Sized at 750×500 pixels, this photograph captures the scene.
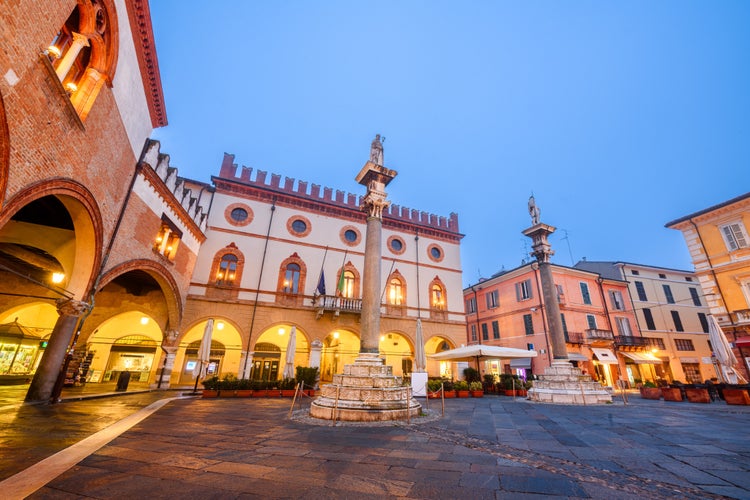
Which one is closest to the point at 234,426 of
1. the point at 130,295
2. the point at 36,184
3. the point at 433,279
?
the point at 36,184

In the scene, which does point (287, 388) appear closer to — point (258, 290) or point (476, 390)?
point (258, 290)

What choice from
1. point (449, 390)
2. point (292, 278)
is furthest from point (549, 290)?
point (292, 278)

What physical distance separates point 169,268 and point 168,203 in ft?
9.30

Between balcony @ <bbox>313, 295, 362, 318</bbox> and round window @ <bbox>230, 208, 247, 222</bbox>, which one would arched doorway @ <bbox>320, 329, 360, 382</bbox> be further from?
round window @ <bbox>230, 208, 247, 222</bbox>

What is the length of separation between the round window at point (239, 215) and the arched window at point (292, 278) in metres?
3.83

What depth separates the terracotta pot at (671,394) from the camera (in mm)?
12719

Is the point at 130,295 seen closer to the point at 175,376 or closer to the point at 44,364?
the point at 175,376

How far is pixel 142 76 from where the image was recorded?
10.1 m

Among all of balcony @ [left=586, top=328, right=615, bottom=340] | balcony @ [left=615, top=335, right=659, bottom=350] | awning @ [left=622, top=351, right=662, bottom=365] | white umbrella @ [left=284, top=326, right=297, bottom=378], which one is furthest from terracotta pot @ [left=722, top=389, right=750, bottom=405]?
white umbrella @ [left=284, top=326, right=297, bottom=378]

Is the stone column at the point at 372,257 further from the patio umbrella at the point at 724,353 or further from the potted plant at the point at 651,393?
the potted plant at the point at 651,393

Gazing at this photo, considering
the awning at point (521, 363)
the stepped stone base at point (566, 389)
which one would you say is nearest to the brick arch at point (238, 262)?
the stepped stone base at point (566, 389)

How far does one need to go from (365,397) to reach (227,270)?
41.9 ft

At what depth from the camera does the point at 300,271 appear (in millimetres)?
18625

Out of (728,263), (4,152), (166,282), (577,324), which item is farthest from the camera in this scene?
(577,324)
